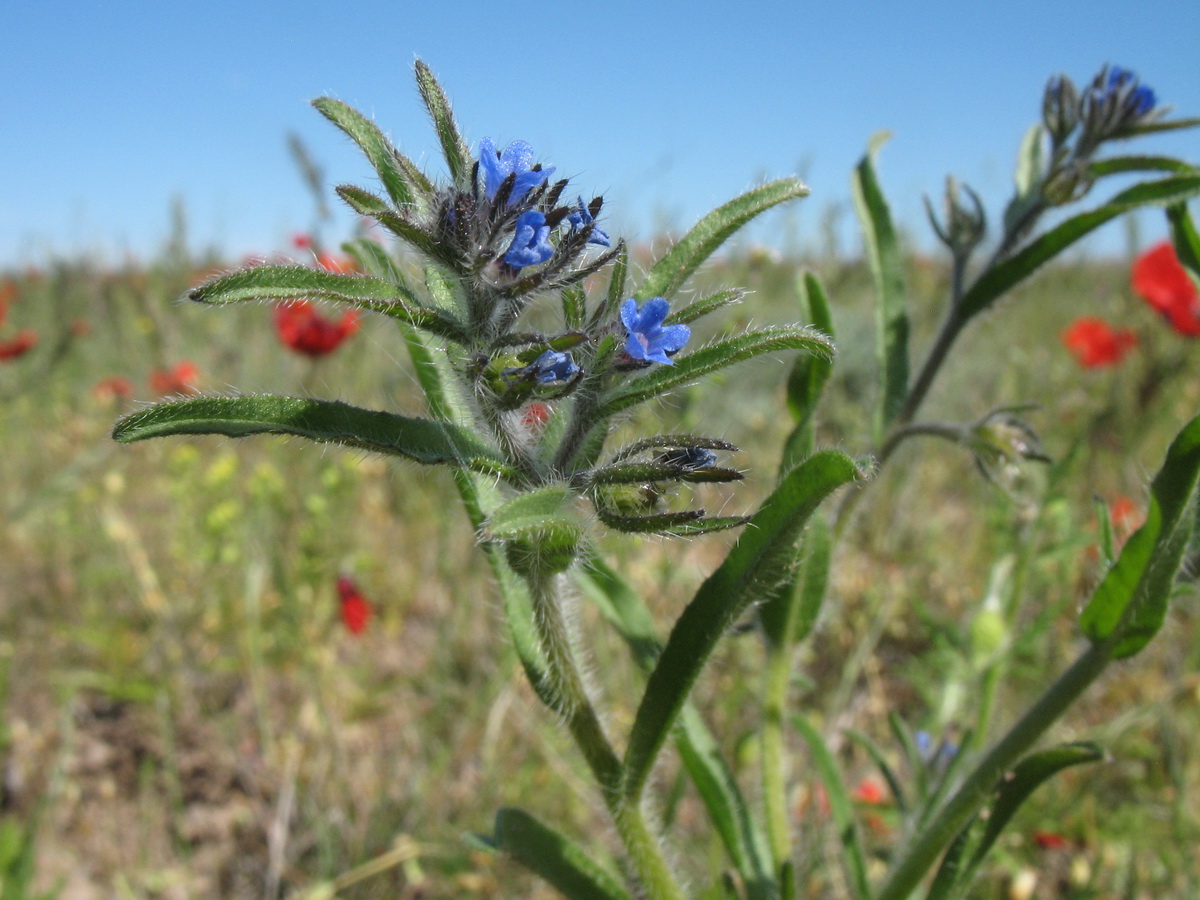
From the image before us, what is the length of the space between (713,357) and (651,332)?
0.28ft

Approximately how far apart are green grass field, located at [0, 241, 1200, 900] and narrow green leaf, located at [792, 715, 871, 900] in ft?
0.47

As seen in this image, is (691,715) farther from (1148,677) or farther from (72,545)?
(72,545)

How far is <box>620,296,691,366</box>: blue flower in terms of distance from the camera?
1103 millimetres

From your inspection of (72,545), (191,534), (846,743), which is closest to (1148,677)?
(846,743)

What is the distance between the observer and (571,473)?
1266 mm

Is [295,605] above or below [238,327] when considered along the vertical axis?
below

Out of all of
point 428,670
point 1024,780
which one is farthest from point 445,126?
point 428,670

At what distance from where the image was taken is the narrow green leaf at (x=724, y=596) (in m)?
1.21

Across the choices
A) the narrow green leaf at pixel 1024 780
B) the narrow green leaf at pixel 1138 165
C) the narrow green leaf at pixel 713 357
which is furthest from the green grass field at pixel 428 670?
the narrow green leaf at pixel 713 357

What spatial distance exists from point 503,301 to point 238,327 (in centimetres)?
746

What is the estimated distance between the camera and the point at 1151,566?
134 centimetres

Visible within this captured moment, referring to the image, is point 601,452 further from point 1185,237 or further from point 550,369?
point 1185,237

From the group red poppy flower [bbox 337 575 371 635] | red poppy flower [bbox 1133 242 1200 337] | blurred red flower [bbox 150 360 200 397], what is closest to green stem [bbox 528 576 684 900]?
red poppy flower [bbox 337 575 371 635]

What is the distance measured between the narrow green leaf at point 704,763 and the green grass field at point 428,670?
5.3 inches
